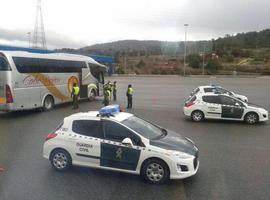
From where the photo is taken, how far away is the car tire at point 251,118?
51.9 feet

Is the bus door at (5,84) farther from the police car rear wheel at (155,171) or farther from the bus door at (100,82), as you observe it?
the police car rear wheel at (155,171)

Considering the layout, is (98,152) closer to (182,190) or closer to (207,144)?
(182,190)

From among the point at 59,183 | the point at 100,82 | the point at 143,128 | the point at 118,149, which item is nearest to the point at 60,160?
the point at 59,183

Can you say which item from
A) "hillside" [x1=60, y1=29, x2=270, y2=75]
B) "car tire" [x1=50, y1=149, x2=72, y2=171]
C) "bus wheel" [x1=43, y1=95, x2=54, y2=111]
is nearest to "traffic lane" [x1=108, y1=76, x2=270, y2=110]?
"bus wheel" [x1=43, y1=95, x2=54, y2=111]

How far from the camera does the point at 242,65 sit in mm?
106438

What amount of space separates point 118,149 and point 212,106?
32.2ft

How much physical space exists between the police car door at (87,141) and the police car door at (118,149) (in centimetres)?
15

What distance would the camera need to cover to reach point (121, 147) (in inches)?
292

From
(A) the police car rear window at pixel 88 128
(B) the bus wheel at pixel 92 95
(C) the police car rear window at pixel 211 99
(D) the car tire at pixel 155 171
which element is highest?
(A) the police car rear window at pixel 88 128

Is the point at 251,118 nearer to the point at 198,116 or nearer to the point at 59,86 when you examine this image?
the point at 198,116

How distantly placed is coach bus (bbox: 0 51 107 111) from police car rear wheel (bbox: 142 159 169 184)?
38.4 ft

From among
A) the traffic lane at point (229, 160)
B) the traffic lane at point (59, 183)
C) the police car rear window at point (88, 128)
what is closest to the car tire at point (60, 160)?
the traffic lane at point (59, 183)

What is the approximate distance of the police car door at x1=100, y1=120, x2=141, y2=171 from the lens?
7.36 m

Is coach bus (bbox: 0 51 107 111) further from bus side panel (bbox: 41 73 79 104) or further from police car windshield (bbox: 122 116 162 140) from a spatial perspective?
police car windshield (bbox: 122 116 162 140)
